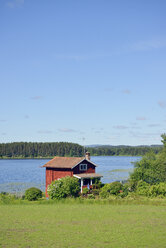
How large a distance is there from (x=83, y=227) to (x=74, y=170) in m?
30.8

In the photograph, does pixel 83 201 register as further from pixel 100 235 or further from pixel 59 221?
pixel 100 235

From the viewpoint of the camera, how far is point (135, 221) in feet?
78.2

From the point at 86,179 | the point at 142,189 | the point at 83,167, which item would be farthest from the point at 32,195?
the point at 142,189

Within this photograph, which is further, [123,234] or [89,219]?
[89,219]

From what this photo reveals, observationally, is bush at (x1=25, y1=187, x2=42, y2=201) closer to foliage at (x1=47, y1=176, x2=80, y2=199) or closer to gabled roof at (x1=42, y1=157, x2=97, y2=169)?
foliage at (x1=47, y1=176, x2=80, y2=199)

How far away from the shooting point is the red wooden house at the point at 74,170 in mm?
51938

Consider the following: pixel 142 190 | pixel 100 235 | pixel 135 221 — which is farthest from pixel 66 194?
pixel 100 235

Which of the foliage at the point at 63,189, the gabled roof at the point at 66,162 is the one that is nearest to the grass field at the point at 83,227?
the foliage at the point at 63,189

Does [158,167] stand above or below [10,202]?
above

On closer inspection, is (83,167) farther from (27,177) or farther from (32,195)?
(27,177)

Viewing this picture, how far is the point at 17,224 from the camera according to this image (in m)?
22.4

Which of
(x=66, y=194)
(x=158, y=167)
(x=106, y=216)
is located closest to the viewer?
(x=106, y=216)

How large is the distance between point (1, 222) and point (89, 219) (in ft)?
21.9

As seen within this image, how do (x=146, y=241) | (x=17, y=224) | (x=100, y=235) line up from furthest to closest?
(x=17, y=224)
(x=100, y=235)
(x=146, y=241)
